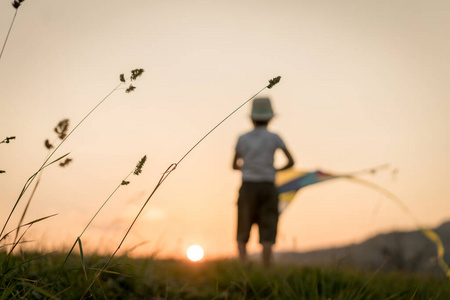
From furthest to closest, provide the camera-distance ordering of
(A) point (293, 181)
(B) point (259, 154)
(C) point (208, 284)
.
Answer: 1. (A) point (293, 181)
2. (B) point (259, 154)
3. (C) point (208, 284)

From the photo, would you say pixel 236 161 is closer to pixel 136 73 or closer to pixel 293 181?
pixel 293 181

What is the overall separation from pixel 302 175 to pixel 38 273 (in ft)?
13.2

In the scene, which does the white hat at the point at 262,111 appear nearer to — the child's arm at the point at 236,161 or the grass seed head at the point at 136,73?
the child's arm at the point at 236,161

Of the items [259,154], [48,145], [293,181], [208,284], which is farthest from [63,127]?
[293,181]

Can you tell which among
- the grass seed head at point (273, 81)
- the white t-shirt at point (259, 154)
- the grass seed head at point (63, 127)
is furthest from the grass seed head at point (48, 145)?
the white t-shirt at point (259, 154)

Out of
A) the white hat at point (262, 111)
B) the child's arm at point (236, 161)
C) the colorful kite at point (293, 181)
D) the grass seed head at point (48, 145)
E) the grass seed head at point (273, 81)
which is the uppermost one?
the white hat at point (262, 111)

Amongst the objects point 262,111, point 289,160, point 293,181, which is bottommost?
point 293,181

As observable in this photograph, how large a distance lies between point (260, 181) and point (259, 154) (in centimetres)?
31

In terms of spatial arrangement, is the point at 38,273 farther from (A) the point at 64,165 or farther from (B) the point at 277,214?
(B) the point at 277,214

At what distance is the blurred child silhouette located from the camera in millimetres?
5145

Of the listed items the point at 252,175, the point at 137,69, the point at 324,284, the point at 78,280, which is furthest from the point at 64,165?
the point at 252,175

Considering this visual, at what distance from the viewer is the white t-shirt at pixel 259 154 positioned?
5.15 meters

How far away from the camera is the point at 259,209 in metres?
5.24

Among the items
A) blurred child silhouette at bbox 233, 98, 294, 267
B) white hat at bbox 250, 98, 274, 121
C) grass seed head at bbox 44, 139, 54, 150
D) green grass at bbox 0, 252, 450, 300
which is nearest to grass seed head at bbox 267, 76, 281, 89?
grass seed head at bbox 44, 139, 54, 150
